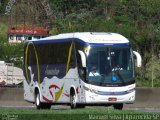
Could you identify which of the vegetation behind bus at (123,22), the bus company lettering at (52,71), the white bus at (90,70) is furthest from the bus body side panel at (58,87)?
the vegetation behind bus at (123,22)

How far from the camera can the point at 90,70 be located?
28156mm

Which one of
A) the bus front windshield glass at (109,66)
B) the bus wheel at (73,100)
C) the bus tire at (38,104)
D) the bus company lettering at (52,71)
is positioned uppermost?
the bus front windshield glass at (109,66)

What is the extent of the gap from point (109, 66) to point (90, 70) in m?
0.79

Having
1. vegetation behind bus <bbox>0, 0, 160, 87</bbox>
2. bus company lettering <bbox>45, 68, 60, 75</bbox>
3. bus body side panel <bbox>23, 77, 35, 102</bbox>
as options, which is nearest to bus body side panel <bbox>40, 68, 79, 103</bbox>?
bus company lettering <bbox>45, 68, 60, 75</bbox>

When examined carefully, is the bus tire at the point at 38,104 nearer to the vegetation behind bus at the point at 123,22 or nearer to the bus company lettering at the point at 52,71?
the bus company lettering at the point at 52,71

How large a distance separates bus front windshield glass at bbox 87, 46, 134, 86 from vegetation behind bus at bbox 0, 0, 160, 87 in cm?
784

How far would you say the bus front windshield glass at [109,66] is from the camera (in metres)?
28.1

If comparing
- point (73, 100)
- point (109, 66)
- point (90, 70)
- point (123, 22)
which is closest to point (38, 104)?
point (73, 100)

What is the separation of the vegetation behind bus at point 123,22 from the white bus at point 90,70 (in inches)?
288

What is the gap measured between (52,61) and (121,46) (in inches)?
140

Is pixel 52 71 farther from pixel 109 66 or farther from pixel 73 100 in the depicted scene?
pixel 109 66

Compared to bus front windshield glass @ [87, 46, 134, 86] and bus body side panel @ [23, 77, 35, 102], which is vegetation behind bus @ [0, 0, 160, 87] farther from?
bus front windshield glass @ [87, 46, 134, 86]

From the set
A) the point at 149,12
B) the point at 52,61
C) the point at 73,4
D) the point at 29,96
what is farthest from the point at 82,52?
the point at 73,4

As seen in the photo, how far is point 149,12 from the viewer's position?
6644 centimetres
